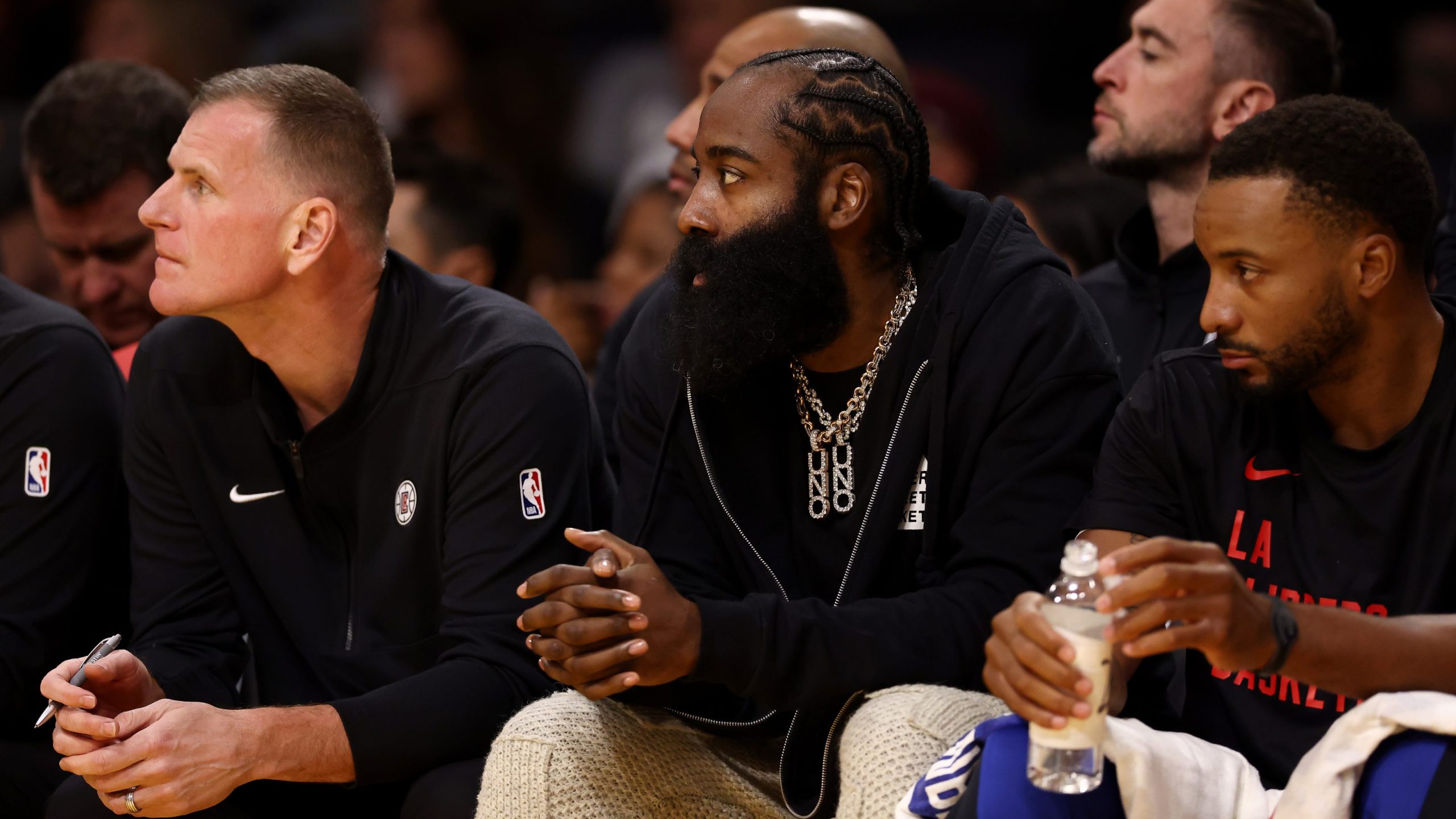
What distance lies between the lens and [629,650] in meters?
2.30

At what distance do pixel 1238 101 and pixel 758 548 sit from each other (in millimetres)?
1850

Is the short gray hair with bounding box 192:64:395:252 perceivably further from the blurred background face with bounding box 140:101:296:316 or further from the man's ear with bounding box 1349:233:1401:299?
the man's ear with bounding box 1349:233:1401:299

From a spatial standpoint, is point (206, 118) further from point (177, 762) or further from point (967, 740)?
point (967, 740)

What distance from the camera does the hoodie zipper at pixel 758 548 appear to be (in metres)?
2.61

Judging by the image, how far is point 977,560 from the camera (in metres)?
2.61

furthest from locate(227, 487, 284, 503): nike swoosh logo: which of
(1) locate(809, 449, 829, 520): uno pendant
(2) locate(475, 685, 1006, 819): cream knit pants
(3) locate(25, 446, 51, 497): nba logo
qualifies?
(1) locate(809, 449, 829, 520): uno pendant

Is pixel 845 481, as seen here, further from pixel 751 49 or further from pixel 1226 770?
pixel 751 49

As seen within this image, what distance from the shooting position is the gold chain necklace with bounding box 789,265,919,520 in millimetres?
2795

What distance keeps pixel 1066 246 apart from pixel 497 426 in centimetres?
229

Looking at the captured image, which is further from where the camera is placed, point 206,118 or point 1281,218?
point 206,118

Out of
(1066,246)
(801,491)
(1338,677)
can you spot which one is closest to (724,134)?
(801,491)

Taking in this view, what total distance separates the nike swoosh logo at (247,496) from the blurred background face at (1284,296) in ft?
5.58

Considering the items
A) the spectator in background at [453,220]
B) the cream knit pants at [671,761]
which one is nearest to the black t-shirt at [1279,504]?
the cream knit pants at [671,761]

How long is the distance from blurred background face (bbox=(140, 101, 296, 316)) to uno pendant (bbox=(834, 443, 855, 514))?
41.7 inches
